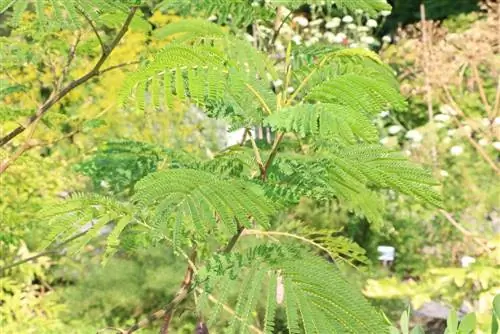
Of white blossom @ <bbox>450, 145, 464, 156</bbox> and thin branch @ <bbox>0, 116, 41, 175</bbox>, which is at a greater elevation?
thin branch @ <bbox>0, 116, 41, 175</bbox>

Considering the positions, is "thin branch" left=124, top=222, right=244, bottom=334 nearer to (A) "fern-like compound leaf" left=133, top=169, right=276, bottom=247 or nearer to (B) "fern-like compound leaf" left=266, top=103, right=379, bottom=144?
(A) "fern-like compound leaf" left=133, top=169, right=276, bottom=247

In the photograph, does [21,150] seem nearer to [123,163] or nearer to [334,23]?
[123,163]

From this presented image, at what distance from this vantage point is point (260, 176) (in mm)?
1724

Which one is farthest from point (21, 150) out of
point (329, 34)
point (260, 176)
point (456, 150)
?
point (329, 34)

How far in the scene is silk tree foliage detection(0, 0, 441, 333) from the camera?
1.43 meters

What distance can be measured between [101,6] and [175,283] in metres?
3.46

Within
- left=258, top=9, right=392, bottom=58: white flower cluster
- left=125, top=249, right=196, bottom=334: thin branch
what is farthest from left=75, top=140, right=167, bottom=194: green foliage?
left=258, top=9, right=392, bottom=58: white flower cluster

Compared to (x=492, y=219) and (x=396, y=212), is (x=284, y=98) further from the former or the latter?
(x=492, y=219)

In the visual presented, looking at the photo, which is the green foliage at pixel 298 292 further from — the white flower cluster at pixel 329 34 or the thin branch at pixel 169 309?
the white flower cluster at pixel 329 34

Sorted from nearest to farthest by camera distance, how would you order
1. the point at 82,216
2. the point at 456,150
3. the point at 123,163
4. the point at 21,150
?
1. the point at 82,216
2. the point at 123,163
3. the point at 21,150
4. the point at 456,150

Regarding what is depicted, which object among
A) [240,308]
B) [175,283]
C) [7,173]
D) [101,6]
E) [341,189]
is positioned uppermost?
[101,6]

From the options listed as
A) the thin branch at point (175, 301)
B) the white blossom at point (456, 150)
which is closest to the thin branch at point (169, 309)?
the thin branch at point (175, 301)

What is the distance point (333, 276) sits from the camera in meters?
1.51

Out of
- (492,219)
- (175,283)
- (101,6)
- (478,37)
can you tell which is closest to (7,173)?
(175,283)
